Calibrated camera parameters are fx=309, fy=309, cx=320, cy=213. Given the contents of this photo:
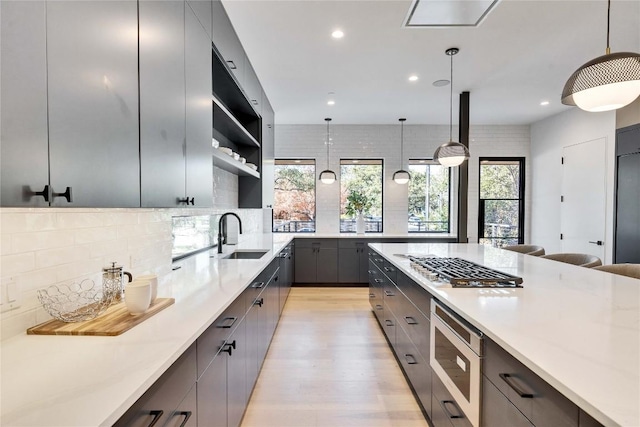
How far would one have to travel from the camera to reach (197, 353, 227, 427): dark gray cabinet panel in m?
1.26

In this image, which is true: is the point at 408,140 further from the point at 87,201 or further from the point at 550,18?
the point at 87,201

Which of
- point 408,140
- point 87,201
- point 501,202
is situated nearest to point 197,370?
point 87,201

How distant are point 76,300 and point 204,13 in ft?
6.09

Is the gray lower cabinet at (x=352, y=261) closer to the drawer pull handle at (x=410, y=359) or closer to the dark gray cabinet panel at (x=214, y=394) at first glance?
the drawer pull handle at (x=410, y=359)

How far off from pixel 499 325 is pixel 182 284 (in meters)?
1.68

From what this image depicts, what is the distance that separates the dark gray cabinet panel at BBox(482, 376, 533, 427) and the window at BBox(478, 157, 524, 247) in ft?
17.7

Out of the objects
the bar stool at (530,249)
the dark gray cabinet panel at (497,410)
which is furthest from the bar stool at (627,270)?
the dark gray cabinet panel at (497,410)

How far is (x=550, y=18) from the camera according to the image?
8.46ft

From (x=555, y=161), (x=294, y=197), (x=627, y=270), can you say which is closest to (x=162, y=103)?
(x=627, y=270)

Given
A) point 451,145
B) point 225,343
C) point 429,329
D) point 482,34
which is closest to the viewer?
point 225,343

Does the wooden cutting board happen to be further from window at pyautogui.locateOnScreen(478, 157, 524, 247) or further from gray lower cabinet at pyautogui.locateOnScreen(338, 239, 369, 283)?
window at pyautogui.locateOnScreen(478, 157, 524, 247)

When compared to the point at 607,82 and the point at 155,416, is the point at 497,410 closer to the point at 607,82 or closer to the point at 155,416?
the point at 155,416

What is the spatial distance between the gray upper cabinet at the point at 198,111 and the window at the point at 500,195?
550 centimetres

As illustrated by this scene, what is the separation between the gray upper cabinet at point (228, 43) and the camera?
2301 mm
